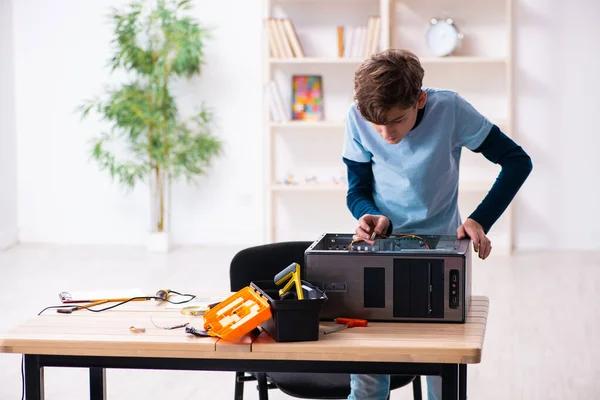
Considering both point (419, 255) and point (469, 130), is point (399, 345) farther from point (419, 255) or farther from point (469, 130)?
point (469, 130)

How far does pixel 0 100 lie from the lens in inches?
249

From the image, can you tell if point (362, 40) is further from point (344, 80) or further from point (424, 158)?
point (424, 158)

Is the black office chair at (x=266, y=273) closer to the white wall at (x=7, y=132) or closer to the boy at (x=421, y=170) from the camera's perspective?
the boy at (x=421, y=170)

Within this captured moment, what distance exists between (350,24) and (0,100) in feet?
8.76

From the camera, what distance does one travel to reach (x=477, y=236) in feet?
6.84

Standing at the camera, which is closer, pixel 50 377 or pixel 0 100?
pixel 50 377

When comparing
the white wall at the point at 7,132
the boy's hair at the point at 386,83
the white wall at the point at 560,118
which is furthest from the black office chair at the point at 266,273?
the white wall at the point at 7,132

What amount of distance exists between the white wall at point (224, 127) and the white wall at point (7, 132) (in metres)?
0.06

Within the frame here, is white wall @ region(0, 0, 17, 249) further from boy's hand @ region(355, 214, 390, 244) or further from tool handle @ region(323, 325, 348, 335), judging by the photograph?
tool handle @ region(323, 325, 348, 335)

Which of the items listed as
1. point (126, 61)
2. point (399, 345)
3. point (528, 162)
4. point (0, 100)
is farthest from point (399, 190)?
point (0, 100)

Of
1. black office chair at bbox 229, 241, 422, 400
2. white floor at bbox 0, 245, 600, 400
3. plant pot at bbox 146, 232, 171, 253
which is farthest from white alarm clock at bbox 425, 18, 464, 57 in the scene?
black office chair at bbox 229, 241, 422, 400

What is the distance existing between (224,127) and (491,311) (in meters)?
2.71

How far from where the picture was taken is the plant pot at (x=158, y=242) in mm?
6082

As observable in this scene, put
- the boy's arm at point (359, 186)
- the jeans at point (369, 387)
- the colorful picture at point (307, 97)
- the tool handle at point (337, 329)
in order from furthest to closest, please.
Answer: the colorful picture at point (307, 97) < the boy's arm at point (359, 186) < the jeans at point (369, 387) < the tool handle at point (337, 329)
